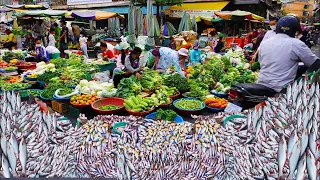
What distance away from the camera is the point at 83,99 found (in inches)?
183

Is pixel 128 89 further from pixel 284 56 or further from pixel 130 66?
pixel 284 56

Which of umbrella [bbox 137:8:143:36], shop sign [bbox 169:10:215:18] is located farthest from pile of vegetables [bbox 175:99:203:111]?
shop sign [bbox 169:10:215:18]

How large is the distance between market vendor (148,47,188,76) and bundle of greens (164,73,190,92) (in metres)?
0.89

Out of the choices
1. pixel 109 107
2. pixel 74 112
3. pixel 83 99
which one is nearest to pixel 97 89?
pixel 83 99

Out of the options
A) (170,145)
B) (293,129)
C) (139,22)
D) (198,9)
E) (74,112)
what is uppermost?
(198,9)

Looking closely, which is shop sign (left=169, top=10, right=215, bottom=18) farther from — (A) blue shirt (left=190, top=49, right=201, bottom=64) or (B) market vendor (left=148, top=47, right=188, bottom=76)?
(B) market vendor (left=148, top=47, right=188, bottom=76)

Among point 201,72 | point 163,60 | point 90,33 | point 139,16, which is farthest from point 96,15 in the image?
point 201,72

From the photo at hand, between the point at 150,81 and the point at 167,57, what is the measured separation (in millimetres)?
1453

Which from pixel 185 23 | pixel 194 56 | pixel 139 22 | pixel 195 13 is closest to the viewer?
pixel 194 56

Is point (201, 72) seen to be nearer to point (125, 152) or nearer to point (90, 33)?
point (125, 152)

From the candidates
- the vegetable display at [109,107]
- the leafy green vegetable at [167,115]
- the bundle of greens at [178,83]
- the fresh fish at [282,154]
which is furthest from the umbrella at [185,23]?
the fresh fish at [282,154]

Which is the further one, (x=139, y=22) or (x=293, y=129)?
(x=139, y=22)

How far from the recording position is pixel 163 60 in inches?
255

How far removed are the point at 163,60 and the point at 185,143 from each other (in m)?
4.61
